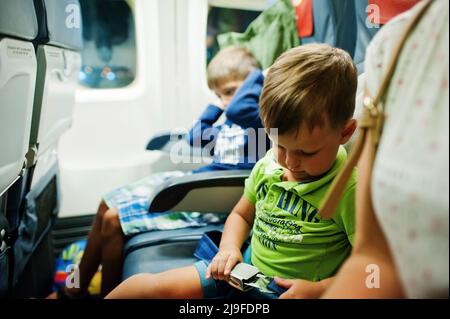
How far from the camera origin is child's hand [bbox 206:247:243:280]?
0.90 meters

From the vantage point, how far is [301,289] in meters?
0.79

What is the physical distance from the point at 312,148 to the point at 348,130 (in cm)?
13

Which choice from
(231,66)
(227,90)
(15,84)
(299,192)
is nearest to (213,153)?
(227,90)

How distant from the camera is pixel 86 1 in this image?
202cm

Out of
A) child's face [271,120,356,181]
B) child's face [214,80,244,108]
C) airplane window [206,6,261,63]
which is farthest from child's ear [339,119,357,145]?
airplane window [206,6,261,63]

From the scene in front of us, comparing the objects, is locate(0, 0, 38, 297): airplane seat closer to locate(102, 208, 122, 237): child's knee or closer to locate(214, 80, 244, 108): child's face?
locate(102, 208, 122, 237): child's knee

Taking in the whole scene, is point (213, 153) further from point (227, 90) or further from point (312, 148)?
point (312, 148)

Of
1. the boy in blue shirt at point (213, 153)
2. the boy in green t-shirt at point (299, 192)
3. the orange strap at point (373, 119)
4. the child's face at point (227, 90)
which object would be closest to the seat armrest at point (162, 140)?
the boy in blue shirt at point (213, 153)

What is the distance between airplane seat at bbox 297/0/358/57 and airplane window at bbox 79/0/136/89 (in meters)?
1.16

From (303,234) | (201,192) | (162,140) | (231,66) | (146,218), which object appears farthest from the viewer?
(162,140)

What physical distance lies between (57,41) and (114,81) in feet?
3.58

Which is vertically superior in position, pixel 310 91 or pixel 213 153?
pixel 310 91
